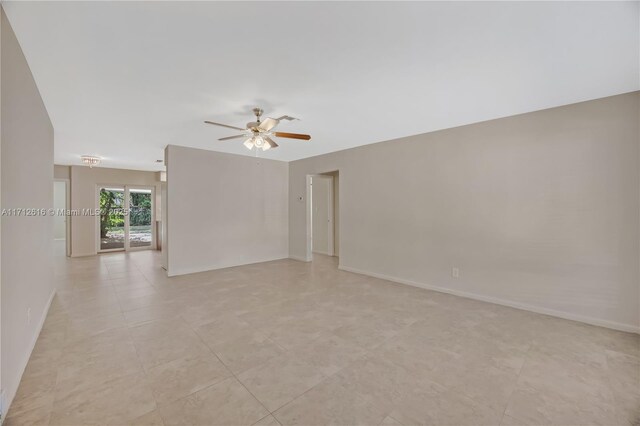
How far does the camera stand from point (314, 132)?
418 cm

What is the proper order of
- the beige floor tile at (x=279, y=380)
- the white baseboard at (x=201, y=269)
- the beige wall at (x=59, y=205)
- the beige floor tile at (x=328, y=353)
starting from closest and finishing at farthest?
→ the beige floor tile at (x=279, y=380), the beige floor tile at (x=328, y=353), the white baseboard at (x=201, y=269), the beige wall at (x=59, y=205)

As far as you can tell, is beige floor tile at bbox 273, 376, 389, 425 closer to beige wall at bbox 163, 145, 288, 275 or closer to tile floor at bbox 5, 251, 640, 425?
tile floor at bbox 5, 251, 640, 425

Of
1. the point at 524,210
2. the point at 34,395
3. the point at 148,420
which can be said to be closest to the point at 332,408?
the point at 148,420

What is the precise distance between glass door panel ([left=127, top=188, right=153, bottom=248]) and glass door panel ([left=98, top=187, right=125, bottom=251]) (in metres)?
0.22

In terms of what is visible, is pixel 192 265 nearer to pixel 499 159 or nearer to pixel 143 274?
pixel 143 274

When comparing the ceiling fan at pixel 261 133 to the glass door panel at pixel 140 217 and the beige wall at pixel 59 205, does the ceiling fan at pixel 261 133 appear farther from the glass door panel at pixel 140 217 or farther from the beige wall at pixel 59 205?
the beige wall at pixel 59 205

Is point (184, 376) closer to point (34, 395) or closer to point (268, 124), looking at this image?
point (34, 395)

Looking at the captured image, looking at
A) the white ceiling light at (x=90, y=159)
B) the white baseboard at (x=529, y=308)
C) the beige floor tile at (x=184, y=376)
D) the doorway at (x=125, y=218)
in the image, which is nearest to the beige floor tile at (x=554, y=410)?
the white baseboard at (x=529, y=308)

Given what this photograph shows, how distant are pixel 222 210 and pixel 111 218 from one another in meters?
4.68

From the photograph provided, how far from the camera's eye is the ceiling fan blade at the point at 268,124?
9.36 feet

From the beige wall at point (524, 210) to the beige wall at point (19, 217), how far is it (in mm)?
4431

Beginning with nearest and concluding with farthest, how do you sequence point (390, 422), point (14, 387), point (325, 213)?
point (390, 422), point (14, 387), point (325, 213)

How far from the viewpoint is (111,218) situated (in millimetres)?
7926

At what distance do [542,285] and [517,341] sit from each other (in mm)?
1096
